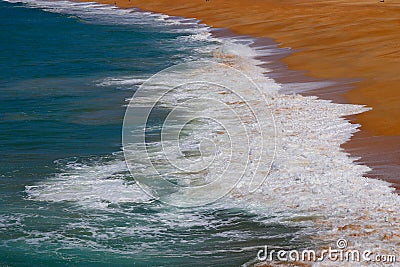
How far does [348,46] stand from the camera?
28891 mm

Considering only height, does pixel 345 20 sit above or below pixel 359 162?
above

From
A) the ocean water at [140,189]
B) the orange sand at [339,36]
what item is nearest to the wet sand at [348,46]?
the orange sand at [339,36]

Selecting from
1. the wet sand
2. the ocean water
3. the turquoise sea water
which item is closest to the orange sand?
the wet sand

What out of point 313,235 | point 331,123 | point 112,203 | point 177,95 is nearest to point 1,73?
point 177,95

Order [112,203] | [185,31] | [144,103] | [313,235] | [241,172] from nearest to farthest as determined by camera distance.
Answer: [313,235] < [112,203] < [241,172] < [144,103] < [185,31]

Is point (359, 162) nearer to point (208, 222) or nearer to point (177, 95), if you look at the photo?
point (208, 222)

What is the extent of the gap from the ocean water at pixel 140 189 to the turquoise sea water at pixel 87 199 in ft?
0.09

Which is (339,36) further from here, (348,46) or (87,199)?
(87,199)

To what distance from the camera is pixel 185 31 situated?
147 feet

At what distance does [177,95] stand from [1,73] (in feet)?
37.3

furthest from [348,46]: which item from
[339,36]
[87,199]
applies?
[87,199]

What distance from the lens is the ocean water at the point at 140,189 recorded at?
10.3 meters

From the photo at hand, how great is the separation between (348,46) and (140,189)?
1794 centimetres

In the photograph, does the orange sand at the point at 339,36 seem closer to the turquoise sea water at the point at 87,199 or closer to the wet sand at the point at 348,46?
the wet sand at the point at 348,46
